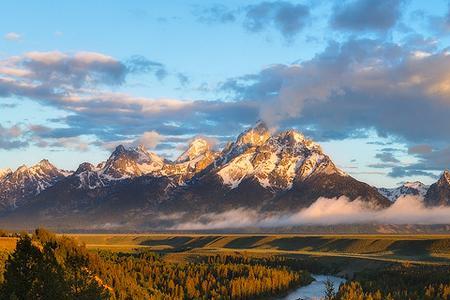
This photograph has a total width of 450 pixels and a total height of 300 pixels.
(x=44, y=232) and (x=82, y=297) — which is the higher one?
(x=44, y=232)

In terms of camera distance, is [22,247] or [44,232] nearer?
[22,247]

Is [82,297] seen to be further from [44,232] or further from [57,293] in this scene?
[44,232]

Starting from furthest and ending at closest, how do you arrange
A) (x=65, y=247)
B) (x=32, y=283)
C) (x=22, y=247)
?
(x=65, y=247), (x=22, y=247), (x=32, y=283)

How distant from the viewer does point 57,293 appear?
110 m

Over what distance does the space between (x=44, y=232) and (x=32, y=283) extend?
72997 mm

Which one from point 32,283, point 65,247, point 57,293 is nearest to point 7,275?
point 32,283

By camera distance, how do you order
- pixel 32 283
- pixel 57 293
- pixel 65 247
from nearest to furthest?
pixel 57 293
pixel 32 283
pixel 65 247

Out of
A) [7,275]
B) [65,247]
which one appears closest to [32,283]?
[7,275]

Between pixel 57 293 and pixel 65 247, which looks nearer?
pixel 57 293

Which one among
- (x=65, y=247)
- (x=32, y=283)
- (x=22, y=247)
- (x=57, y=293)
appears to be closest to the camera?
(x=57, y=293)

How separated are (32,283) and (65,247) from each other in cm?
6745

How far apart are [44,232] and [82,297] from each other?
94249 millimetres

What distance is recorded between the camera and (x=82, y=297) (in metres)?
110

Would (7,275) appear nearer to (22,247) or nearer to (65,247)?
(22,247)
